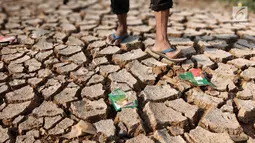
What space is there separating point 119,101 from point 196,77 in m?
0.71

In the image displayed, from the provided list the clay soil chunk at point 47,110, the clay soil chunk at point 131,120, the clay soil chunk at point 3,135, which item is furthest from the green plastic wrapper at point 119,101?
the clay soil chunk at point 3,135

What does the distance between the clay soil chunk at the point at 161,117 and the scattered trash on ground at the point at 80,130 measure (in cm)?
37

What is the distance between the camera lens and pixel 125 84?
212cm

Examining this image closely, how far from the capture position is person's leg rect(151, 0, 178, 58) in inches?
83.9

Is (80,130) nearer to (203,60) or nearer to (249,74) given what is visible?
(203,60)

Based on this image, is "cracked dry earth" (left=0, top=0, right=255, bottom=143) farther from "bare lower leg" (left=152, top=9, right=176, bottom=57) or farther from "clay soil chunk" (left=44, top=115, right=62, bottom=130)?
"bare lower leg" (left=152, top=9, right=176, bottom=57)

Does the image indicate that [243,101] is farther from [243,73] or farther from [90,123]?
[90,123]

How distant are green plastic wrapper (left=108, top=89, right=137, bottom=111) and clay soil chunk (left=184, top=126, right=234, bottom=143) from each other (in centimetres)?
44

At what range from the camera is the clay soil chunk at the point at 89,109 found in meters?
1.80

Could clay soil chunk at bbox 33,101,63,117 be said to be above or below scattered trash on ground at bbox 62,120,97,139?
above

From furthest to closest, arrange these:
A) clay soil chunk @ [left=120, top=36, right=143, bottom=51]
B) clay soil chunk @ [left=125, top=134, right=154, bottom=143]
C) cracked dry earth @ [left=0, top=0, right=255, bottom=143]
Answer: clay soil chunk @ [left=120, top=36, right=143, bottom=51] → cracked dry earth @ [left=0, top=0, right=255, bottom=143] → clay soil chunk @ [left=125, top=134, right=154, bottom=143]

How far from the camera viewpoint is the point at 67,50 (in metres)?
2.69

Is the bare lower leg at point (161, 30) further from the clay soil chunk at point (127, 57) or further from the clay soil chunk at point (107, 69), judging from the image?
the clay soil chunk at point (107, 69)

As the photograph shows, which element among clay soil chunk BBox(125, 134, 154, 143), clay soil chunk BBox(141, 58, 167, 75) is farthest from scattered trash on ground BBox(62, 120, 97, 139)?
clay soil chunk BBox(141, 58, 167, 75)
